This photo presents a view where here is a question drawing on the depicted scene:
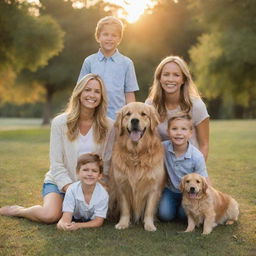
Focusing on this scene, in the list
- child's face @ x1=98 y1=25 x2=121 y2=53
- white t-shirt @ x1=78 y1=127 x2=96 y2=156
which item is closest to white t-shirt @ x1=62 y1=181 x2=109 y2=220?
white t-shirt @ x1=78 y1=127 x2=96 y2=156

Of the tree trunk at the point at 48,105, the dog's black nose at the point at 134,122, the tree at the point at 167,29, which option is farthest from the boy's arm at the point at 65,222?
the tree at the point at 167,29

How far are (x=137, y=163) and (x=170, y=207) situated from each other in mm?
640

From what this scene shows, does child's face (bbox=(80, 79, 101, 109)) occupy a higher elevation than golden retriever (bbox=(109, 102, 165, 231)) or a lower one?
higher

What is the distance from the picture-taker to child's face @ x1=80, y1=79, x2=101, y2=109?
4.43 meters

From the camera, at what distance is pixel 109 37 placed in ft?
17.5

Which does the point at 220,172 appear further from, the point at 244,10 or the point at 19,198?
the point at 244,10

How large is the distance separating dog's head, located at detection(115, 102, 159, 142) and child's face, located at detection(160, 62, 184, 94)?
1.80ft

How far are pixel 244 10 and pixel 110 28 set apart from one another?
12815 mm

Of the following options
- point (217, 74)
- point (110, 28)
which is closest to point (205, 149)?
point (110, 28)

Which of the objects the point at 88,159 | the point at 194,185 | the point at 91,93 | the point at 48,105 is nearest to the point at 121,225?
the point at 88,159

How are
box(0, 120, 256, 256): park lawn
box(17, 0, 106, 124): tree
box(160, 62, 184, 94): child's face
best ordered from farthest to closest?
box(17, 0, 106, 124): tree → box(160, 62, 184, 94): child's face → box(0, 120, 256, 256): park lawn

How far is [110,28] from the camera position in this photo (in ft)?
17.4

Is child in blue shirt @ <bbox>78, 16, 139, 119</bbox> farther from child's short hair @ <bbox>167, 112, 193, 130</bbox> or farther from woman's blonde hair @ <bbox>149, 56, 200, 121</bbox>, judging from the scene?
child's short hair @ <bbox>167, 112, 193, 130</bbox>

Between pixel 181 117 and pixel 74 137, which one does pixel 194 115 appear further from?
pixel 74 137
